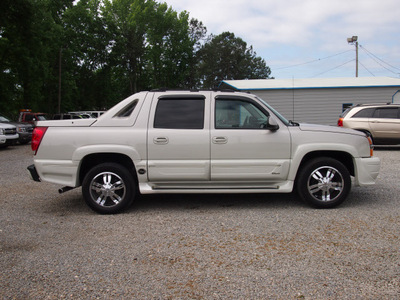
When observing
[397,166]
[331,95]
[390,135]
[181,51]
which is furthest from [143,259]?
[181,51]

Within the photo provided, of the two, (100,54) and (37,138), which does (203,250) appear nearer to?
(37,138)

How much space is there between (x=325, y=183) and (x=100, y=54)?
4443 centimetres

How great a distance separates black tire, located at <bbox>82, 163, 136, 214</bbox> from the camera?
5.00 m

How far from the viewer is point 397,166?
9.28m

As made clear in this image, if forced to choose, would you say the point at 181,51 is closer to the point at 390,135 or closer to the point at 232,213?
the point at 390,135

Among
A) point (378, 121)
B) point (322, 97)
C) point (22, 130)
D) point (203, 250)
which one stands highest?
point (322, 97)

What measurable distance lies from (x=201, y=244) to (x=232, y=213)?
127 cm

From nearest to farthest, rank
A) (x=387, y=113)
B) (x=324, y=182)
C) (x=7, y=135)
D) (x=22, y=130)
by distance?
(x=324, y=182), (x=387, y=113), (x=7, y=135), (x=22, y=130)

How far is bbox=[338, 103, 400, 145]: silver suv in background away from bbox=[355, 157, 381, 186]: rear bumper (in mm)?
8180

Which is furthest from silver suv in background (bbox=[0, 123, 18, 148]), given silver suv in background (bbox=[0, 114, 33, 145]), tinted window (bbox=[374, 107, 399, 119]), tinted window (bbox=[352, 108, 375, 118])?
tinted window (bbox=[374, 107, 399, 119])

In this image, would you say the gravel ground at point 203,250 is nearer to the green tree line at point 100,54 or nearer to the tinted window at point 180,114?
the tinted window at point 180,114

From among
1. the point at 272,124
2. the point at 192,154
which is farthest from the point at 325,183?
the point at 192,154

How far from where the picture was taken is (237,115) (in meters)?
5.20

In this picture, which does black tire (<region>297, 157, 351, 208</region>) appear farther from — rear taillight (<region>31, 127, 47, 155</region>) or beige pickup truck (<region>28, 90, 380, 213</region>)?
rear taillight (<region>31, 127, 47, 155</region>)
